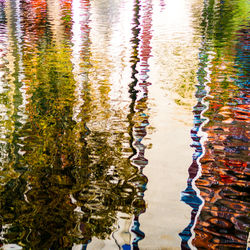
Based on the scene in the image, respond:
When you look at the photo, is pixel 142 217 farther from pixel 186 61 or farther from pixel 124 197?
pixel 186 61

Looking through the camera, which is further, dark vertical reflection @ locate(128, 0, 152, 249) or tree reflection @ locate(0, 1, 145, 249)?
dark vertical reflection @ locate(128, 0, 152, 249)

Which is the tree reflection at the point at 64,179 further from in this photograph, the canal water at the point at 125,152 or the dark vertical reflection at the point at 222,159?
the dark vertical reflection at the point at 222,159

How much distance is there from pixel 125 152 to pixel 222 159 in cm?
87

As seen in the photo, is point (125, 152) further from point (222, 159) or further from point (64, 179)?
point (222, 159)

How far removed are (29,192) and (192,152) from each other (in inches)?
58.2

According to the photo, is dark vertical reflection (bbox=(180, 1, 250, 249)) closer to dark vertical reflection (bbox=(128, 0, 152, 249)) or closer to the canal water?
the canal water

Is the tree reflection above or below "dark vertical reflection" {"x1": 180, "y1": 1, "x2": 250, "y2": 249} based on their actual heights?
below

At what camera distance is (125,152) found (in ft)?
10.1

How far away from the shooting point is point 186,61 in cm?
625

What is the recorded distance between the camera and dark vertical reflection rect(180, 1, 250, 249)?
2.05m

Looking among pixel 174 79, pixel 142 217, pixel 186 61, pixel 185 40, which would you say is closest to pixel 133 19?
pixel 185 40

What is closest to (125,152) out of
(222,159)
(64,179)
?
(64,179)

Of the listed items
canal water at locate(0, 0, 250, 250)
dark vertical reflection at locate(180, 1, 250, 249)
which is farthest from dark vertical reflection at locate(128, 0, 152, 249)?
dark vertical reflection at locate(180, 1, 250, 249)

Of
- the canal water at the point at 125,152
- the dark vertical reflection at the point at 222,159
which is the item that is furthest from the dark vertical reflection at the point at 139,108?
the dark vertical reflection at the point at 222,159
